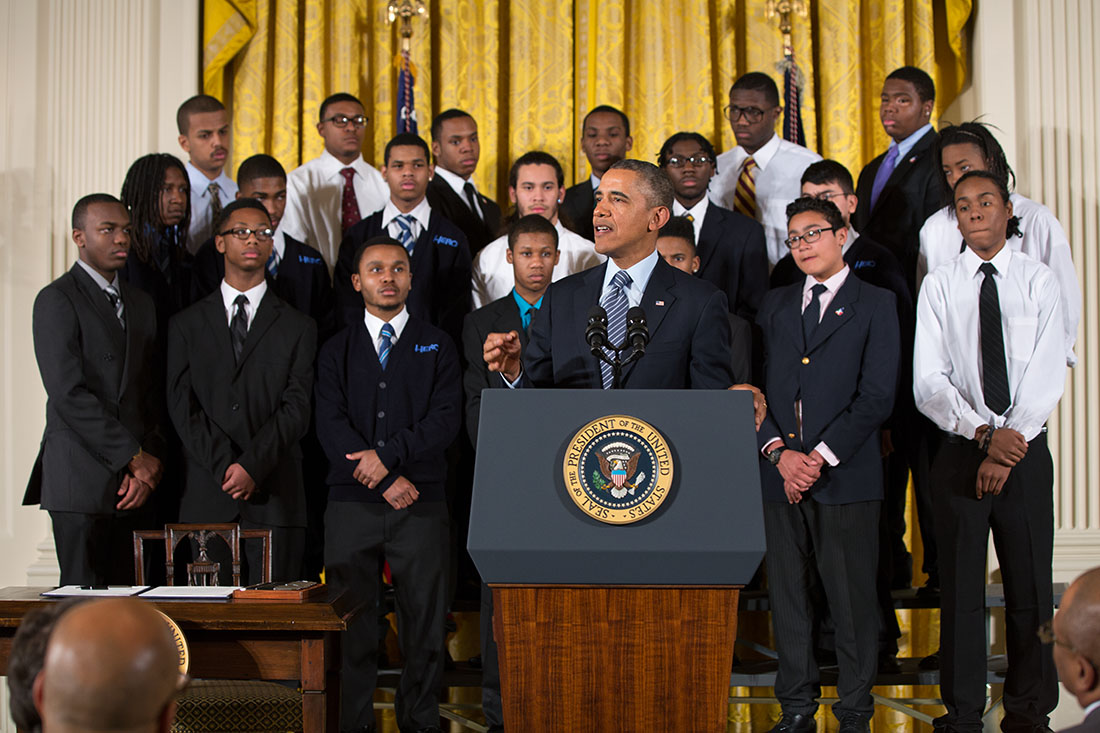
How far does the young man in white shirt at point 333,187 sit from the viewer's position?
5.34 m

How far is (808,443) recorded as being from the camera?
12.9 ft

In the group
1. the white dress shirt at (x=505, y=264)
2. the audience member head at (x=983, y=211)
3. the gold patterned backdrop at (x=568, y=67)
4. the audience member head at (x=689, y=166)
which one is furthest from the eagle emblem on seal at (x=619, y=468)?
the gold patterned backdrop at (x=568, y=67)

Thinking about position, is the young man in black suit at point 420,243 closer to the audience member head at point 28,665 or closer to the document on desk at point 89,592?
the document on desk at point 89,592

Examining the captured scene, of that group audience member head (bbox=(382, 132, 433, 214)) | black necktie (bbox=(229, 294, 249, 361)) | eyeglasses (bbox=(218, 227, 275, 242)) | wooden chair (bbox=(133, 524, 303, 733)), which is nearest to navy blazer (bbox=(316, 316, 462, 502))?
black necktie (bbox=(229, 294, 249, 361))

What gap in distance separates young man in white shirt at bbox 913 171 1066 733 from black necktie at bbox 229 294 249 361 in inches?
97.5

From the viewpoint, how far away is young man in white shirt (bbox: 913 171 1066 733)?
382 cm

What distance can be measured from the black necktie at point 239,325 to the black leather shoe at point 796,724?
2.35m

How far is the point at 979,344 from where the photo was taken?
3990 millimetres

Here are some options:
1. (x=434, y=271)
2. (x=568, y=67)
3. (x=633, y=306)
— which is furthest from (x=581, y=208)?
(x=633, y=306)

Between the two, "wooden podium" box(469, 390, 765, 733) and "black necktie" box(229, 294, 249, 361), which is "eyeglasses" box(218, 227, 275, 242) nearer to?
"black necktie" box(229, 294, 249, 361)

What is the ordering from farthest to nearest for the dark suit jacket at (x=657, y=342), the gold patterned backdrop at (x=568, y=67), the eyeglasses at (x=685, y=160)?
the gold patterned backdrop at (x=568, y=67) < the eyeglasses at (x=685, y=160) < the dark suit jacket at (x=657, y=342)

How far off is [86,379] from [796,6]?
3.93 meters

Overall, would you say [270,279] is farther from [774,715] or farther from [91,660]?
[91,660]

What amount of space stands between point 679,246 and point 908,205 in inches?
45.9
